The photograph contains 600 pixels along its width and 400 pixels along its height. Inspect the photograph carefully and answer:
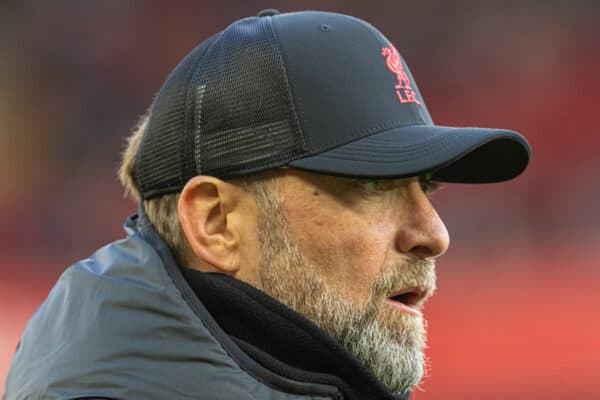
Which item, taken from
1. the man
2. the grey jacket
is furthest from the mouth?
the grey jacket

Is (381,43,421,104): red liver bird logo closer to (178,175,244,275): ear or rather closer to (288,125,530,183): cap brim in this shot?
(288,125,530,183): cap brim

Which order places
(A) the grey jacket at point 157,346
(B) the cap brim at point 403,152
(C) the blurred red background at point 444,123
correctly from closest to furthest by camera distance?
(A) the grey jacket at point 157,346
(B) the cap brim at point 403,152
(C) the blurred red background at point 444,123

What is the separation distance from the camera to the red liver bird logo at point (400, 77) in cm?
110

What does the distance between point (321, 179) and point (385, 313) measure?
0.18 metres

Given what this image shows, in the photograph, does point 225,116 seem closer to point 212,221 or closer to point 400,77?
point 212,221

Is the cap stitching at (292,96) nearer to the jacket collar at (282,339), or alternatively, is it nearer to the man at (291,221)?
the man at (291,221)

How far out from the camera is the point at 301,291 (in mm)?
1045

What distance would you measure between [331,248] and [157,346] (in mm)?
244

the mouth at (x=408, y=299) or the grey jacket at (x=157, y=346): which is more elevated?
the mouth at (x=408, y=299)

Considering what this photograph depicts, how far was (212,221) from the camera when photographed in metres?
1.08

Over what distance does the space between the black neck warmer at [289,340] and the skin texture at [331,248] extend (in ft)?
0.11

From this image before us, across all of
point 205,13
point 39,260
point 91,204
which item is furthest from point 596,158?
point 39,260

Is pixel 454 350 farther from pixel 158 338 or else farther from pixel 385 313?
pixel 158 338

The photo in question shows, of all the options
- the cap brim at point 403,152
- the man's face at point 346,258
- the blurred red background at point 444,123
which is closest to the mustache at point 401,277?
the man's face at point 346,258
